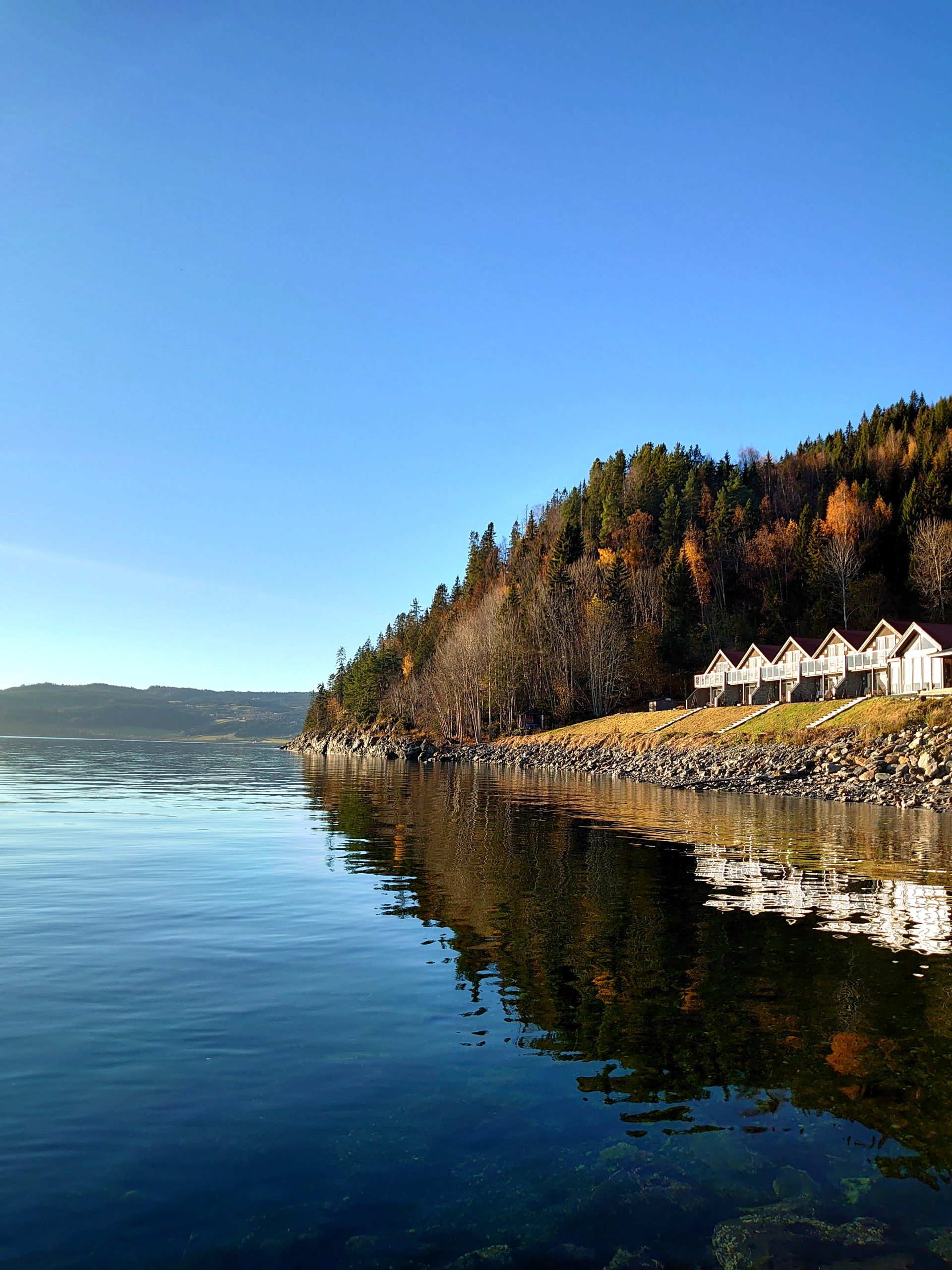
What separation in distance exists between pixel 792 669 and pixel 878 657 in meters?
10.8

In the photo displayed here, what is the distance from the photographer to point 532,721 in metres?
103

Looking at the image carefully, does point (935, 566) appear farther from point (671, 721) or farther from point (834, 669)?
point (671, 721)

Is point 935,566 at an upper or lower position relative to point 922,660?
upper

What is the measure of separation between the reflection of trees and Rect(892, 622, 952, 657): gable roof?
1565 inches

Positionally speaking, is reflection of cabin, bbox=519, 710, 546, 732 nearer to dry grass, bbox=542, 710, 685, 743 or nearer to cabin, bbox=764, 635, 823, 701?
dry grass, bbox=542, 710, 685, 743

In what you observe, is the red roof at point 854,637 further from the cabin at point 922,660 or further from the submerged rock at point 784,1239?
the submerged rock at point 784,1239

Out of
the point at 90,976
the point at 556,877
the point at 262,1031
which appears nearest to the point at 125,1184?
the point at 262,1031

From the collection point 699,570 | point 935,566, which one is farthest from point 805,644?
point 699,570

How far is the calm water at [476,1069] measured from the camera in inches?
211

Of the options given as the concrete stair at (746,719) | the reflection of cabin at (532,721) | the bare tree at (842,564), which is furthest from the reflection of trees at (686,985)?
the bare tree at (842,564)

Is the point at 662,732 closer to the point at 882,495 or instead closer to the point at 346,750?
the point at 882,495

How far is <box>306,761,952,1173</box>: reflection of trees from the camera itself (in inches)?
300

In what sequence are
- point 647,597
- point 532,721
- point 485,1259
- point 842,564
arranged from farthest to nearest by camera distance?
point 647,597 < point 532,721 < point 842,564 < point 485,1259

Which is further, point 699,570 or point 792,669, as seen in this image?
point 699,570
